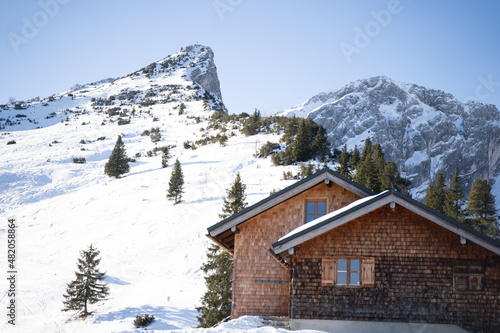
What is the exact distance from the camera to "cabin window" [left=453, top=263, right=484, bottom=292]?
36.4ft

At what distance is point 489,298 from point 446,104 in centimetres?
17400

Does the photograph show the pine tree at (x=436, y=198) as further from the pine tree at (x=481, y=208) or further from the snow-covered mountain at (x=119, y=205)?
the snow-covered mountain at (x=119, y=205)

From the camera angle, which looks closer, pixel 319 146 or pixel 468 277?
pixel 468 277

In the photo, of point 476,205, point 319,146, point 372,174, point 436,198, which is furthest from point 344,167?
point 476,205

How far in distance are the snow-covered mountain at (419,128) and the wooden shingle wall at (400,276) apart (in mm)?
111517

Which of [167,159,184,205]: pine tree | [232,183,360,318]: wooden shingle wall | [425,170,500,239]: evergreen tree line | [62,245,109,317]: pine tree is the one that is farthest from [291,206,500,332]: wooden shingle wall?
[167,159,184,205]: pine tree

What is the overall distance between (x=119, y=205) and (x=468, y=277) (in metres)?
33.3

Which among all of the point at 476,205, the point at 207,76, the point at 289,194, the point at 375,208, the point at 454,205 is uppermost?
the point at 207,76

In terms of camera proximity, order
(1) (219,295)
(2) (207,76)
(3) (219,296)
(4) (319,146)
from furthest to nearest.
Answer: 1. (2) (207,76)
2. (4) (319,146)
3. (1) (219,295)
4. (3) (219,296)

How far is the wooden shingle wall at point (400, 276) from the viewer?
1100 cm

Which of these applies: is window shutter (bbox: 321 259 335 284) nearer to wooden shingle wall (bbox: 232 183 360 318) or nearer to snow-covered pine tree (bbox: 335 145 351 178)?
wooden shingle wall (bbox: 232 183 360 318)

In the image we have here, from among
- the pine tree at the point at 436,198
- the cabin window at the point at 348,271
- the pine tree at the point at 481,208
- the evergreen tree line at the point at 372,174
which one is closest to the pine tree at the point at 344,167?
the evergreen tree line at the point at 372,174

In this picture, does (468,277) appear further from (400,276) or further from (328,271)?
(328,271)

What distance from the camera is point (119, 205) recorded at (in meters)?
39.0
